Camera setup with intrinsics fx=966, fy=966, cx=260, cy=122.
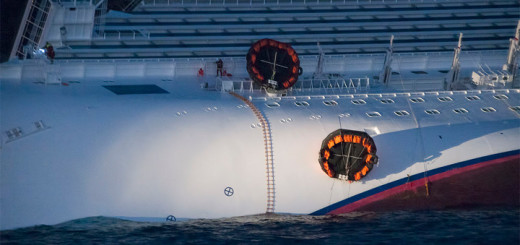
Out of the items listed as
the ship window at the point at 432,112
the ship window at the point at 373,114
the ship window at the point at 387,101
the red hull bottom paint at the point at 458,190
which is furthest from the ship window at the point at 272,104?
the ship window at the point at 432,112

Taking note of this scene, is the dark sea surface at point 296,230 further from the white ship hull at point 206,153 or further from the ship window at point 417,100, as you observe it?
the ship window at point 417,100

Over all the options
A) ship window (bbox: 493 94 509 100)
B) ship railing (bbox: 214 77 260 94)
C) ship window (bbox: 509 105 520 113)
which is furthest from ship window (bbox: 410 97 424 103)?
ship railing (bbox: 214 77 260 94)

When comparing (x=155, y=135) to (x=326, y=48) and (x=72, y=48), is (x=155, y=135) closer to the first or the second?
(x=72, y=48)

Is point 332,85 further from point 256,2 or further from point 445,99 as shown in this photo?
point 256,2

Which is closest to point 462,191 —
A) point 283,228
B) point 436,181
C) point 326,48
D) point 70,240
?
point 436,181

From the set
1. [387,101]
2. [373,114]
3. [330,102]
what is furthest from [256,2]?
[373,114]

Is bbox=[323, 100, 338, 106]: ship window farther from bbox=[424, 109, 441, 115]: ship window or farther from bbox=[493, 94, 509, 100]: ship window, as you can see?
bbox=[493, 94, 509, 100]: ship window
